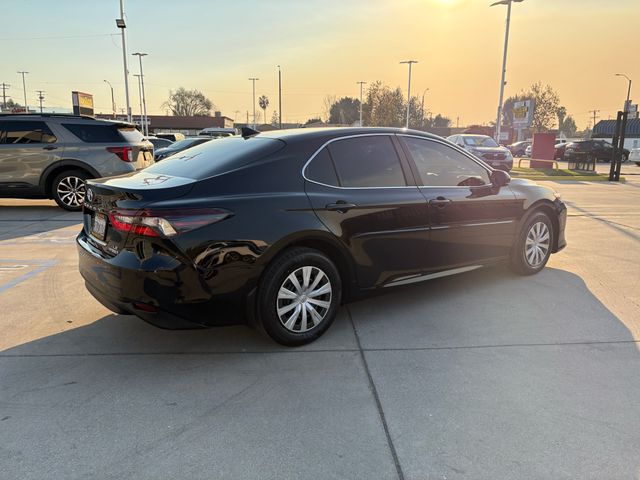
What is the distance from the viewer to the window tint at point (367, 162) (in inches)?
153

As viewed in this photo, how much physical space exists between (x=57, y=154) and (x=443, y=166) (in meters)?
7.66

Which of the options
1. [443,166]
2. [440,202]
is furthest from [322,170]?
[443,166]

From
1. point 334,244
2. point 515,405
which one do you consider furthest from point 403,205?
point 515,405

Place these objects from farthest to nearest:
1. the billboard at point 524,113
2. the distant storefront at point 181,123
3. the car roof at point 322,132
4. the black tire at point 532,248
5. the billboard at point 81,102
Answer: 1. the distant storefront at point 181,123
2. the billboard at point 524,113
3. the billboard at point 81,102
4. the black tire at point 532,248
5. the car roof at point 322,132

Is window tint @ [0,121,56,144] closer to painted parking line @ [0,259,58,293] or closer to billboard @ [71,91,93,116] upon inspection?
painted parking line @ [0,259,58,293]

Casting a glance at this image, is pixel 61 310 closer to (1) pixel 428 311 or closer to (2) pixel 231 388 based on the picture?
(2) pixel 231 388

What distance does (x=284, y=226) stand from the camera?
11.1 feet

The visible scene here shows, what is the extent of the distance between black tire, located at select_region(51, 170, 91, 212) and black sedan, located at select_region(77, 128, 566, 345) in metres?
6.05

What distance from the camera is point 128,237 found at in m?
3.14

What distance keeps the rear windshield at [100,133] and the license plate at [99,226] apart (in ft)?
21.2

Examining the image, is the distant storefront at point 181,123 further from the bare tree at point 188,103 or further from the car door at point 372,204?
the car door at point 372,204

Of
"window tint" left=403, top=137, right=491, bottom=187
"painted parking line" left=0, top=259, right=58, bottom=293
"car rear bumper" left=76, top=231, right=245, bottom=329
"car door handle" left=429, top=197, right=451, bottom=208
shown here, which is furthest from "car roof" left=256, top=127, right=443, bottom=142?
"painted parking line" left=0, top=259, right=58, bottom=293

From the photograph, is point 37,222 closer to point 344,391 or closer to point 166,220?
point 166,220

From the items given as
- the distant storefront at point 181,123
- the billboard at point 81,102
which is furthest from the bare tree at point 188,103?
the billboard at point 81,102
